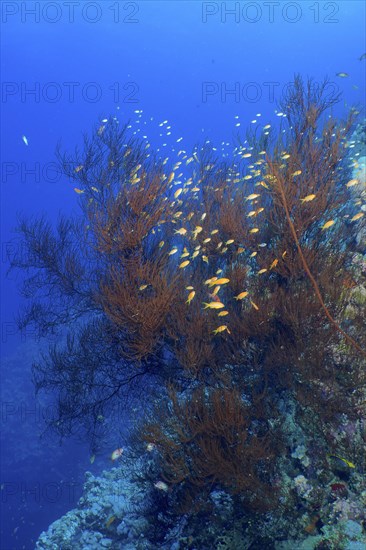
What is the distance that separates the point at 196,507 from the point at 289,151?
19.8ft

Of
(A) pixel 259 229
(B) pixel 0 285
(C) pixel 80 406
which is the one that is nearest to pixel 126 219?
(A) pixel 259 229

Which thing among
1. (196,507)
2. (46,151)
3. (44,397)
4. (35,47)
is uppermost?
(35,47)

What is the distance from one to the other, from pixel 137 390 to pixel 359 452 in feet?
11.8

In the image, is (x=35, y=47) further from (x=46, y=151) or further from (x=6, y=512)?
(x=6, y=512)

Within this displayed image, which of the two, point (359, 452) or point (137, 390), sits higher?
point (137, 390)

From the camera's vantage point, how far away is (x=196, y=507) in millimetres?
4441

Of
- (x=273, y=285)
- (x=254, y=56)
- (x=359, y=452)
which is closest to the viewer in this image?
(x=359, y=452)

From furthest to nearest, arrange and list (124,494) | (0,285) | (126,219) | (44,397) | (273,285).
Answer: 1. (0,285)
2. (44,397)
3. (124,494)
4. (126,219)
5. (273,285)

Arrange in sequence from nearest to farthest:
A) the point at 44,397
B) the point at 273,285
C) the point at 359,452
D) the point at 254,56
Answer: the point at 359,452
the point at 273,285
the point at 44,397
the point at 254,56

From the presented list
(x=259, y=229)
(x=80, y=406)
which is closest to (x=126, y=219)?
(x=259, y=229)

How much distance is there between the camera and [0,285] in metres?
42.2

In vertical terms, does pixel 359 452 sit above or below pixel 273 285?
below

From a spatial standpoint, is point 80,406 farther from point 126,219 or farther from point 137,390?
point 126,219

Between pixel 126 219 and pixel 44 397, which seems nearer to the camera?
pixel 126 219
